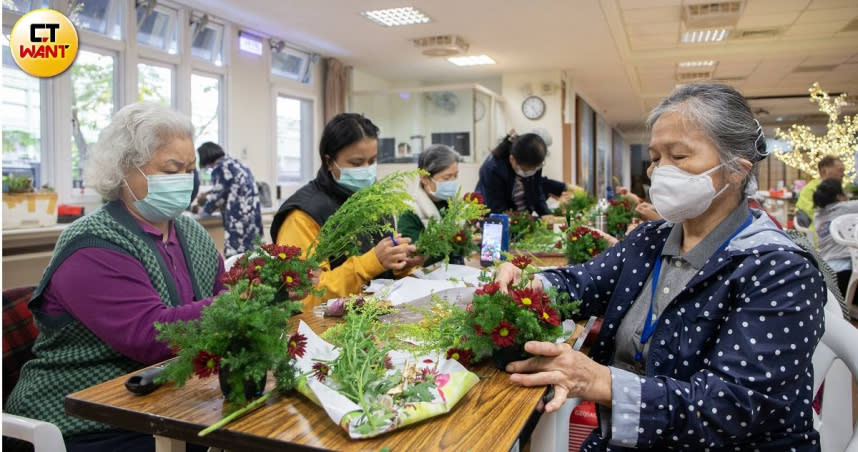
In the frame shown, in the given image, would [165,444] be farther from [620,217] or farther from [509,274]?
[620,217]

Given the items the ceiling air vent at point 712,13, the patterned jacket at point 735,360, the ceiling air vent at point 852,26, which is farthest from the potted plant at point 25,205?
the ceiling air vent at point 852,26

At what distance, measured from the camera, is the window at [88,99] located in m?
5.68

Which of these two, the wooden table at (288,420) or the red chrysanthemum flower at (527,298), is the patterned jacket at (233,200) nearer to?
the wooden table at (288,420)

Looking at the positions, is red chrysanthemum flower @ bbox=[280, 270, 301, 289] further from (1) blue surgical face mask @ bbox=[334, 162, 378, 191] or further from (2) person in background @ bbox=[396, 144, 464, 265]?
(2) person in background @ bbox=[396, 144, 464, 265]

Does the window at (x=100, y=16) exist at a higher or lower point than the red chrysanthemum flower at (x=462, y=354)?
higher

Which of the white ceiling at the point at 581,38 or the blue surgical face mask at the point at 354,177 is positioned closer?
the blue surgical face mask at the point at 354,177

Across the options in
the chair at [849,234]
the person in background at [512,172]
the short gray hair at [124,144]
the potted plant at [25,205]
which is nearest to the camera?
the short gray hair at [124,144]

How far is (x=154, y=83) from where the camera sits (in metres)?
6.56

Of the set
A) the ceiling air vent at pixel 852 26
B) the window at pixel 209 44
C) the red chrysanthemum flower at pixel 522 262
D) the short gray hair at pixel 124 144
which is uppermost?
the ceiling air vent at pixel 852 26

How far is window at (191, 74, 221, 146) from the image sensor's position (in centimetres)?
710

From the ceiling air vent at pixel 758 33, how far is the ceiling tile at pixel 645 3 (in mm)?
1946

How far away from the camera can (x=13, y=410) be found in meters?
1.58

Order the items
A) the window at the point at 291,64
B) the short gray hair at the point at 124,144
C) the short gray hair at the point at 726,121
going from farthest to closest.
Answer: the window at the point at 291,64
the short gray hair at the point at 124,144
the short gray hair at the point at 726,121

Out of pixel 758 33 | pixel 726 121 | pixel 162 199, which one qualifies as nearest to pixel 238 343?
pixel 162 199
